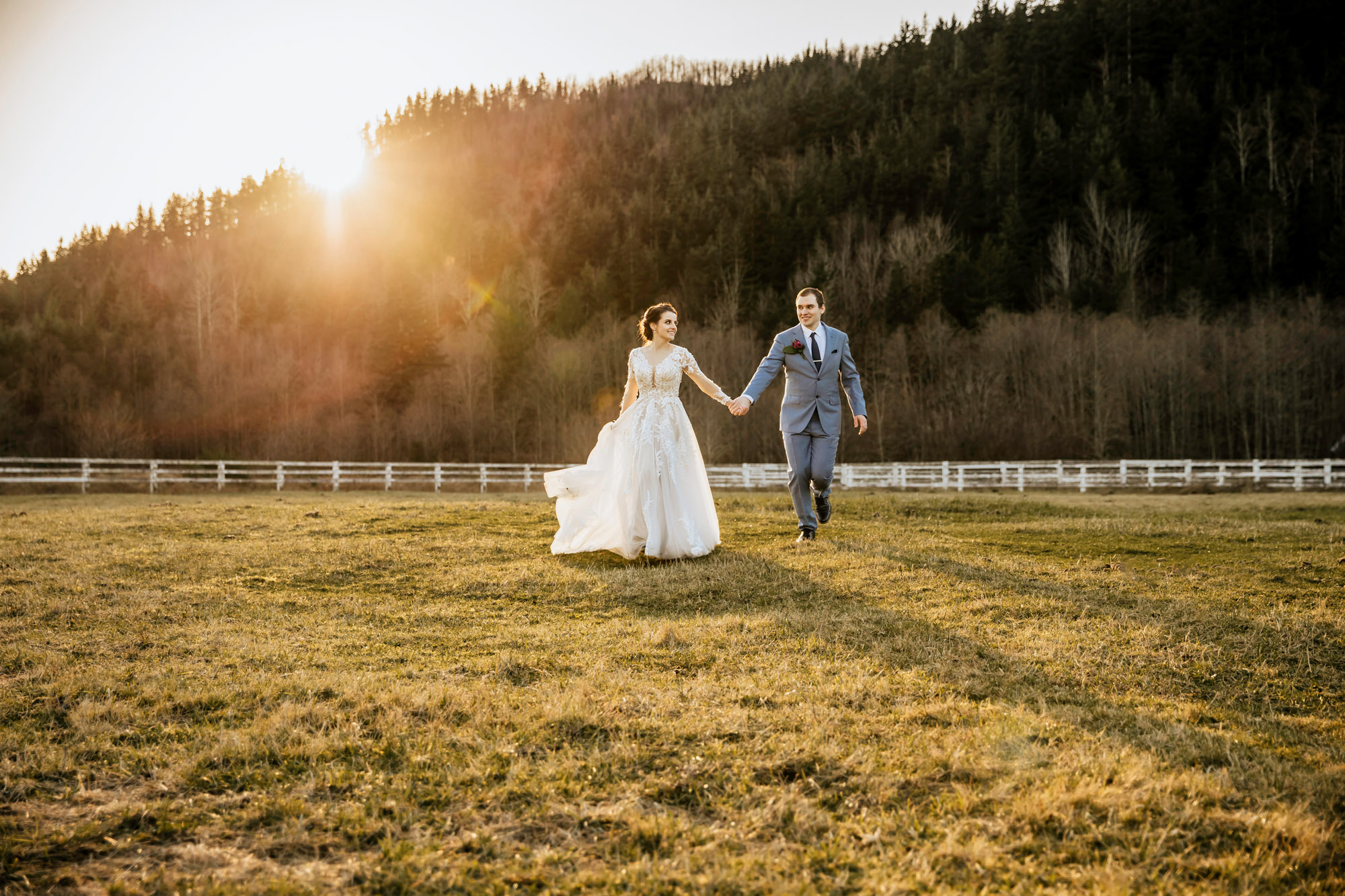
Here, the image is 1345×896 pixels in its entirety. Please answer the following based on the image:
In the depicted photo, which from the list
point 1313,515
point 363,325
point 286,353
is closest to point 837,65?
point 363,325

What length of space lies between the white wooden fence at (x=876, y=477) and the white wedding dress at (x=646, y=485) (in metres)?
21.1

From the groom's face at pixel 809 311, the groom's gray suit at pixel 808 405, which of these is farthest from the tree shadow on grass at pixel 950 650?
the groom's face at pixel 809 311

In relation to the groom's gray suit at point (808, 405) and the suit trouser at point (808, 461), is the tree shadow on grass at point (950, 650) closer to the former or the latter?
the suit trouser at point (808, 461)

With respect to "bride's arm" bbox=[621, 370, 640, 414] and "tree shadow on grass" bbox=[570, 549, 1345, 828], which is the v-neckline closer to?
"bride's arm" bbox=[621, 370, 640, 414]

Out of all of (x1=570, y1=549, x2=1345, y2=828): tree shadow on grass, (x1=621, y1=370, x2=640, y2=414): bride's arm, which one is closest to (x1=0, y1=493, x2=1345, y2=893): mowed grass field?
(x1=570, y1=549, x2=1345, y2=828): tree shadow on grass

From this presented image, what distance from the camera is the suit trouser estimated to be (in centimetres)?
805

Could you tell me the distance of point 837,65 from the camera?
76.5 metres

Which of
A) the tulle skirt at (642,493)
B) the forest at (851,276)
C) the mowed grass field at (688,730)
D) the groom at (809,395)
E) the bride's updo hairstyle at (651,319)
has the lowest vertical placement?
the mowed grass field at (688,730)

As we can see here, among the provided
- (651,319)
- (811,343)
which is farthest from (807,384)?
(651,319)

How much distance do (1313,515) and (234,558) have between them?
14455 mm

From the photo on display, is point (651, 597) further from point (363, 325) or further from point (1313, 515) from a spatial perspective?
point (363, 325)

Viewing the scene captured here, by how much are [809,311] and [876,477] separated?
2307 centimetres

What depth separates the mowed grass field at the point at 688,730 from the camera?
2191mm

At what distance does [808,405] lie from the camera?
8.03m
